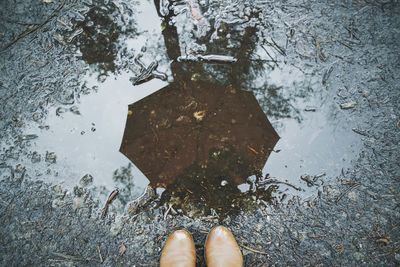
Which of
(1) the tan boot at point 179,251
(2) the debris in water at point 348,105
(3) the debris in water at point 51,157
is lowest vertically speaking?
(1) the tan boot at point 179,251

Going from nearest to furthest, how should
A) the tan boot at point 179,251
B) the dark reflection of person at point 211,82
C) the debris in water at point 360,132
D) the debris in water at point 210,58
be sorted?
the tan boot at point 179,251, the dark reflection of person at point 211,82, the debris in water at point 360,132, the debris in water at point 210,58

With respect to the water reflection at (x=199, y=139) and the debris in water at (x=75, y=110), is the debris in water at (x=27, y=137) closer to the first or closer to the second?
the debris in water at (x=75, y=110)

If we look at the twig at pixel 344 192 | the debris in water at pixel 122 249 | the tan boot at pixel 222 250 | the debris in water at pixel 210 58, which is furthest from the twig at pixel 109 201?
the twig at pixel 344 192

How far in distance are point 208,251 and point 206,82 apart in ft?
4.13

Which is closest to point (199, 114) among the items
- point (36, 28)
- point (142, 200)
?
point (142, 200)

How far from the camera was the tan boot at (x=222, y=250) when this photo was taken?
1988mm

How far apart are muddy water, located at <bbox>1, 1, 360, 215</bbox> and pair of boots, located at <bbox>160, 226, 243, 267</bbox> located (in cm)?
39

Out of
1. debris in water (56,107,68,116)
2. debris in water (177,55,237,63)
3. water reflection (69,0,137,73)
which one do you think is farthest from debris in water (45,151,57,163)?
debris in water (177,55,237,63)

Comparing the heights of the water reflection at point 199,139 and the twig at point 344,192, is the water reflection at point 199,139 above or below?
above

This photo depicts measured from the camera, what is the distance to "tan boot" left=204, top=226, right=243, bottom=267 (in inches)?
78.3

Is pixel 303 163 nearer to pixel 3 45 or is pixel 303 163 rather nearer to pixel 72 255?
pixel 72 255

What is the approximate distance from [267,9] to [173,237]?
2077mm

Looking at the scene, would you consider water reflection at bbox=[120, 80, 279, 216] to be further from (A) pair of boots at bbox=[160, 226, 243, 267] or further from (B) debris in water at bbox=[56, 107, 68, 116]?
(B) debris in water at bbox=[56, 107, 68, 116]

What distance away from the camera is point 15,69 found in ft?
8.44
